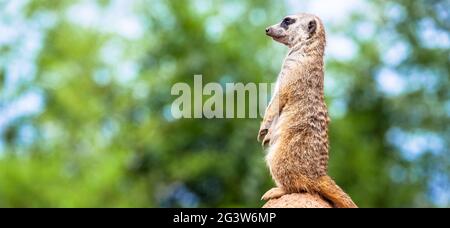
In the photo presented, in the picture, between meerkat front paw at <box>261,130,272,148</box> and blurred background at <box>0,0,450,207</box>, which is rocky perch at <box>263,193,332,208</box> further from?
blurred background at <box>0,0,450,207</box>

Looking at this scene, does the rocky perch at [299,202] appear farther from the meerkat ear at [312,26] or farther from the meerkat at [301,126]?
the meerkat ear at [312,26]

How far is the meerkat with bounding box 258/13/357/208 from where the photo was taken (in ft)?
16.7

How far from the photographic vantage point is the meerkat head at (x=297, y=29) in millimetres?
5414

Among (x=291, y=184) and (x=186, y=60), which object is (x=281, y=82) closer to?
(x=291, y=184)

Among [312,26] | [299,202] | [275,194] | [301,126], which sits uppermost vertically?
[312,26]

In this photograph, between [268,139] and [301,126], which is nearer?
[301,126]

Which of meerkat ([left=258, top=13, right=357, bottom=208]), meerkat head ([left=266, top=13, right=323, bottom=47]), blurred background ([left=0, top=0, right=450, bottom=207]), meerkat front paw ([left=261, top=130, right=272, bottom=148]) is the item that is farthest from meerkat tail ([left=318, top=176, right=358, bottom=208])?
blurred background ([left=0, top=0, right=450, bottom=207])

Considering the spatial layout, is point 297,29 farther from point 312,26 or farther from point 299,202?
point 299,202

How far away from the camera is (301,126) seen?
5109 millimetres

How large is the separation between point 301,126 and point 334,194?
0.36m

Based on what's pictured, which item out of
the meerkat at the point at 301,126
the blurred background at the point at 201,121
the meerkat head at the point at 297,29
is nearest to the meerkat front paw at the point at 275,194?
the meerkat at the point at 301,126

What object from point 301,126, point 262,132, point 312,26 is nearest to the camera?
point 301,126

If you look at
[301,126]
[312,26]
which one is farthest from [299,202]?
[312,26]
